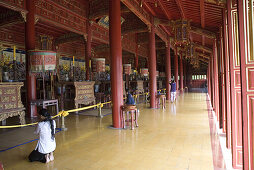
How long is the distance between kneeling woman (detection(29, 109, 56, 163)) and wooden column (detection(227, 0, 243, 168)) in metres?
2.80

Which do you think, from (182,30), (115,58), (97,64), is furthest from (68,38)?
(182,30)

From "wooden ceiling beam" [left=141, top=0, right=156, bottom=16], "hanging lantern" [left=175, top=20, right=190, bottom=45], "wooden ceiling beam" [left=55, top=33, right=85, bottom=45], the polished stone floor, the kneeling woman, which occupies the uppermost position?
"wooden ceiling beam" [left=141, top=0, right=156, bottom=16]

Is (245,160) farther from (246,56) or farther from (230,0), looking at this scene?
(230,0)

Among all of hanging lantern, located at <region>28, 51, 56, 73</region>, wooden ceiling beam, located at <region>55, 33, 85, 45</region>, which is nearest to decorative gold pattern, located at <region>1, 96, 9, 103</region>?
hanging lantern, located at <region>28, 51, 56, 73</region>

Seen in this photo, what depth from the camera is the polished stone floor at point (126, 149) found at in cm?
281

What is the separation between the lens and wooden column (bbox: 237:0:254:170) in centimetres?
198

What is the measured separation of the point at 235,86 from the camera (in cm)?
275

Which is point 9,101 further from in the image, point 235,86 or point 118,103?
point 235,86

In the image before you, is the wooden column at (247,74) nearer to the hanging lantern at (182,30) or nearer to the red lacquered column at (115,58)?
the red lacquered column at (115,58)

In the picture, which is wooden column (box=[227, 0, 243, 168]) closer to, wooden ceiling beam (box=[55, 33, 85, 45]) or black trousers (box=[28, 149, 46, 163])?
black trousers (box=[28, 149, 46, 163])

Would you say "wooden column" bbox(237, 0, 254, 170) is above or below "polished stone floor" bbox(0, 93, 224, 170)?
above

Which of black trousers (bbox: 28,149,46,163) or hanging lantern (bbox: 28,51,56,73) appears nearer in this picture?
black trousers (bbox: 28,149,46,163)

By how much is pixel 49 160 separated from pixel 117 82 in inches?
104

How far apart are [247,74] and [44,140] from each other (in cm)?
294
